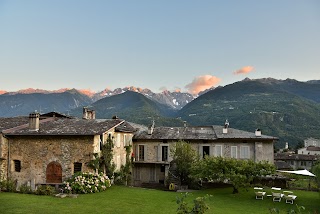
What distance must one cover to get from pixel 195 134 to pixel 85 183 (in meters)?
15.9

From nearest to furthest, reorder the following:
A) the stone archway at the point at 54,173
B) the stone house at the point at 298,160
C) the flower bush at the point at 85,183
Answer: the flower bush at the point at 85,183 → the stone archway at the point at 54,173 → the stone house at the point at 298,160

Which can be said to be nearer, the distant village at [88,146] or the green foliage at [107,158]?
the distant village at [88,146]

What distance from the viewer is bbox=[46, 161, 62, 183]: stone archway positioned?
25109mm

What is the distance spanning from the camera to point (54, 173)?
82.6 ft

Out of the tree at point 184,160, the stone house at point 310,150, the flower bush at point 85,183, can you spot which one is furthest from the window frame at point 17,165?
the stone house at point 310,150

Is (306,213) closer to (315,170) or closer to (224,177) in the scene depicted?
(315,170)

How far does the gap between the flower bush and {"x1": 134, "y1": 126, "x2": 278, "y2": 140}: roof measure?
38.3 feet

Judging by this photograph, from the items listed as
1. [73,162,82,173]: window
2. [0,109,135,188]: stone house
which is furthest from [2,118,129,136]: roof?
[73,162,82,173]: window

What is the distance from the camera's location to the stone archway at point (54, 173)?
25109mm

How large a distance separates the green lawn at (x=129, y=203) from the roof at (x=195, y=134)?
964cm

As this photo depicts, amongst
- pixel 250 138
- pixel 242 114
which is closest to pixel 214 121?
pixel 242 114

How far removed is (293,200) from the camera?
72.4ft

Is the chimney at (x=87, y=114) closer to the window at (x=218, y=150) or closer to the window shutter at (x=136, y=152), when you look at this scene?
the window shutter at (x=136, y=152)

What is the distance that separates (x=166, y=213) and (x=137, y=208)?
75.1 inches
